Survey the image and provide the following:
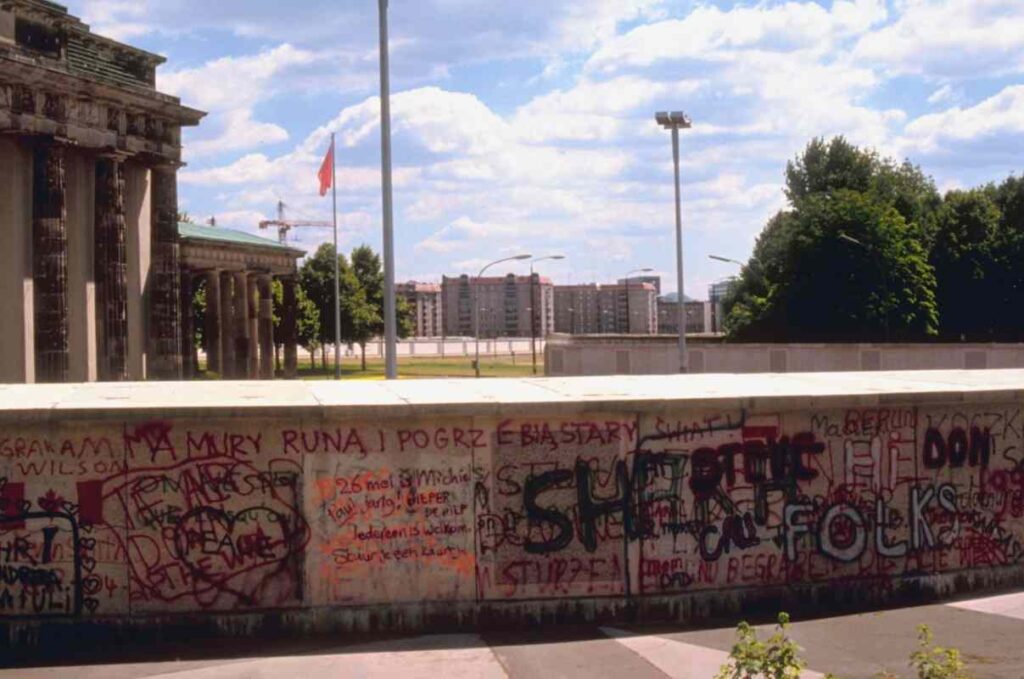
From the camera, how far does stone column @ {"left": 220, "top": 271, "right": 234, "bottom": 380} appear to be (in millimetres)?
59125

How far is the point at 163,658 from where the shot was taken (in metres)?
9.78

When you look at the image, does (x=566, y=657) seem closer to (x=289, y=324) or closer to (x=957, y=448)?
(x=957, y=448)

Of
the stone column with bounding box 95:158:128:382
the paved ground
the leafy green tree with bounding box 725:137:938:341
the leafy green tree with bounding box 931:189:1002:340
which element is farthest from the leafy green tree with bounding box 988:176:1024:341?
the paved ground

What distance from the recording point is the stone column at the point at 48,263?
3884 cm

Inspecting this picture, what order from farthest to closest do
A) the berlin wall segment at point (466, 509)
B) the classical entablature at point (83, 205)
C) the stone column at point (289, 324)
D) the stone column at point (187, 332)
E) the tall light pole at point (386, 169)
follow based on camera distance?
1. the stone column at point (289, 324)
2. the stone column at point (187, 332)
3. the classical entablature at point (83, 205)
4. the tall light pole at point (386, 169)
5. the berlin wall segment at point (466, 509)

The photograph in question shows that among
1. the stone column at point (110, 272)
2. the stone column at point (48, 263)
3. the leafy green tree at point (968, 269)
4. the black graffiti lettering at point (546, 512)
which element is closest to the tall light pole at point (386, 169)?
the black graffiti lettering at point (546, 512)

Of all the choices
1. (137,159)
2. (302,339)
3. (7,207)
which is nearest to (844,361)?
(137,159)

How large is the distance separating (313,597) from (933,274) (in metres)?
63.7

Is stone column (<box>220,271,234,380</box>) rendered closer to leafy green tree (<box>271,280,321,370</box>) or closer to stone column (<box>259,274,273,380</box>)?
stone column (<box>259,274,273,380</box>)

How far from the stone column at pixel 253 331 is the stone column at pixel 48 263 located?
66.0 ft

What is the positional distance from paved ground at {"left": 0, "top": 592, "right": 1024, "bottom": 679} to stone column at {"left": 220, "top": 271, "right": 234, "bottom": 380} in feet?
164

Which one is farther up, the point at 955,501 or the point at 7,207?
the point at 7,207

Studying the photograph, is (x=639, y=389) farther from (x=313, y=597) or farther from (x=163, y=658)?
(x=163, y=658)

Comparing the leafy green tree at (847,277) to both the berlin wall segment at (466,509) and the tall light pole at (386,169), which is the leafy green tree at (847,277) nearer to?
the tall light pole at (386,169)
